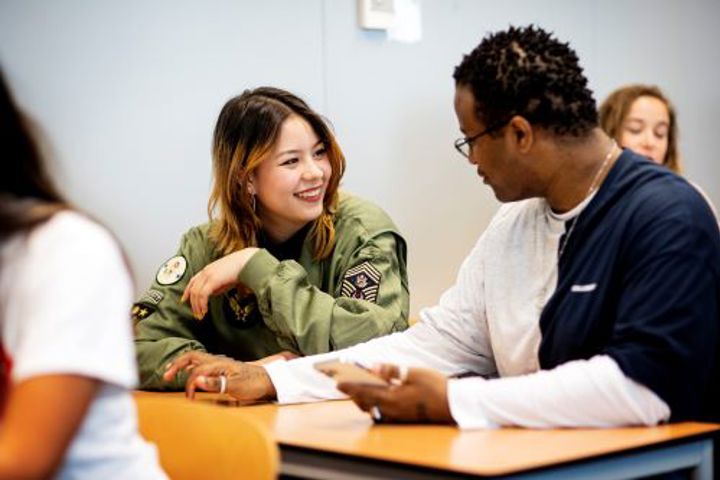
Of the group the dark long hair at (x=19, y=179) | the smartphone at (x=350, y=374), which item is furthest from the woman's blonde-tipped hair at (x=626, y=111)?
the dark long hair at (x=19, y=179)

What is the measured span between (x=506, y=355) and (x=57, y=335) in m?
1.27

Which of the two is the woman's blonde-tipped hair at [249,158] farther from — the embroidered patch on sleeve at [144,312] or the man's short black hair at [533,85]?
the man's short black hair at [533,85]

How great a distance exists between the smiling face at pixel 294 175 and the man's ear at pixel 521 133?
81 cm

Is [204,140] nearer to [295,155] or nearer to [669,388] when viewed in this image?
[295,155]

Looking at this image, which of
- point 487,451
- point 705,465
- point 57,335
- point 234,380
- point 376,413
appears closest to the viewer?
point 57,335

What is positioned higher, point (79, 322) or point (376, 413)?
point (79, 322)

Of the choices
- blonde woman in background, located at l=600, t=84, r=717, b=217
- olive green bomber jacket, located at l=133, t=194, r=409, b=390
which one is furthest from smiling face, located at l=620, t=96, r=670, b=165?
olive green bomber jacket, located at l=133, t=194, r=409, b=390

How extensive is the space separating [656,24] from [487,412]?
10.9ft

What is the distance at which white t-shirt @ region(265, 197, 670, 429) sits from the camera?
2080 millimetres

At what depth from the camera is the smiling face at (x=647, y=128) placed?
14.9ft

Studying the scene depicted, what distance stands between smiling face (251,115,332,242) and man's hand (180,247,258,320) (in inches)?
7.8

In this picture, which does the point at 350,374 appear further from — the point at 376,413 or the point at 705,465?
the point at 705,465

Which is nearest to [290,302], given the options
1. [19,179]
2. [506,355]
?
[506,355]

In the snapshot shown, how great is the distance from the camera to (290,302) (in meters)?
2.79
